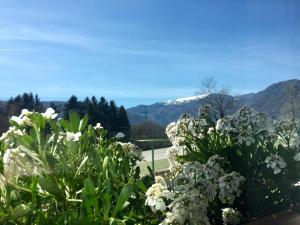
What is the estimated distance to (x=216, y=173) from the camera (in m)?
2.79

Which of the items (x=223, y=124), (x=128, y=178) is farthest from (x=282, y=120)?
(x=128, y=178)

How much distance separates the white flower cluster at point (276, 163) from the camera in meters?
2.97

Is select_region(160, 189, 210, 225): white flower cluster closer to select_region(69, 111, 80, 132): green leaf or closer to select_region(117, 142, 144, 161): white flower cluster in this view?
select_region(69, 111, 80, 132): green leaf

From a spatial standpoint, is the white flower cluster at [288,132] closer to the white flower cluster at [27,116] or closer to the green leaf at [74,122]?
the green leaf at [74,122]

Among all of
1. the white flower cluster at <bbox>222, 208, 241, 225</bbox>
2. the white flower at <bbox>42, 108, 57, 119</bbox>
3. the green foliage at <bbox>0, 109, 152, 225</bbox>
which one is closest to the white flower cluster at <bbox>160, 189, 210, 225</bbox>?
the green foliage at <bbox>0, 109, 152, 225</bbox>

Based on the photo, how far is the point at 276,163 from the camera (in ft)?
9.79

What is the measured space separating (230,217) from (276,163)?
Answer: 46 centimetres

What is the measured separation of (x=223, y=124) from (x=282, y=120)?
19.2 inches

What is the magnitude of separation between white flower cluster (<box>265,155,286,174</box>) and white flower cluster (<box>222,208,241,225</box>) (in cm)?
37

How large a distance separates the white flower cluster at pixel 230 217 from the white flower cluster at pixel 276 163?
374 millimetres

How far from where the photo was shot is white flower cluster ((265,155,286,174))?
297 centimetres

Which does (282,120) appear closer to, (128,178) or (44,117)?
(128,178)

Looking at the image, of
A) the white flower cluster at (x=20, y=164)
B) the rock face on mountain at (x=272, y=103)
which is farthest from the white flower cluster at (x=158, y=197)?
the rock face on mountain at (x=272, y=103)

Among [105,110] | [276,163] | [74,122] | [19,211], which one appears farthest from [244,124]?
[105,110]
